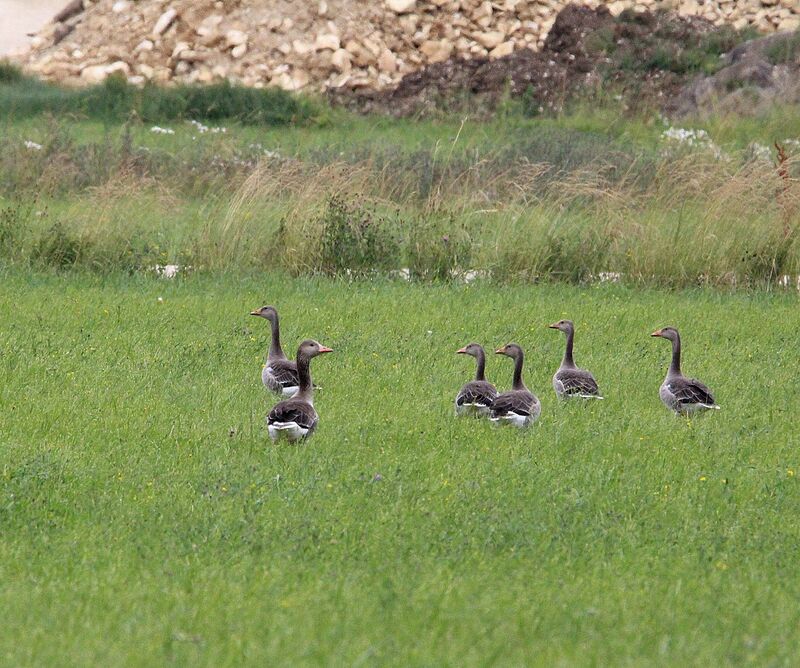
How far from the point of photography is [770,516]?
7.95 metres

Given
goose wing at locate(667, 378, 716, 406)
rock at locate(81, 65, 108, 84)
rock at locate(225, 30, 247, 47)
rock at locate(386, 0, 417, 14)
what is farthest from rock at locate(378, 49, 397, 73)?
goose wing at locate(667, 378, 716, 406)

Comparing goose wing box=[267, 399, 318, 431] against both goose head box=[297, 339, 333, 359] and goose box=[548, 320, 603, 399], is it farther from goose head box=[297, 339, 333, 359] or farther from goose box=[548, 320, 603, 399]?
goose box=[548, 320, 603, 399]

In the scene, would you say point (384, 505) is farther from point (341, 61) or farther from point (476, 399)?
point (341, 61)

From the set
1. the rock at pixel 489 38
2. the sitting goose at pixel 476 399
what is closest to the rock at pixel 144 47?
the rock at pixel 489 38

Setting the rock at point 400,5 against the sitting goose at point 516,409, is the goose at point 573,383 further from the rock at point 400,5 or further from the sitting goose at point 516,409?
the rock at point 400,5

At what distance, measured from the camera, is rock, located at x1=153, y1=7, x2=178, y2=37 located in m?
40.8

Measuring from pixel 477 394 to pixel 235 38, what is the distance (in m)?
32.2

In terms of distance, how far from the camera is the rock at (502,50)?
40.0 m

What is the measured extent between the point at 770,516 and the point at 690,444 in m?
1.70

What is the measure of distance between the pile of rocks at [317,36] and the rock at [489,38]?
3 cm

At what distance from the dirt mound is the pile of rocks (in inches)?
57.1

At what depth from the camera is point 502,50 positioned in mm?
40188

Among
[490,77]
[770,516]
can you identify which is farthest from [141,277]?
[490,77]

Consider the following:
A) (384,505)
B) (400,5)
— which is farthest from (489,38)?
(384,505)
